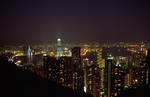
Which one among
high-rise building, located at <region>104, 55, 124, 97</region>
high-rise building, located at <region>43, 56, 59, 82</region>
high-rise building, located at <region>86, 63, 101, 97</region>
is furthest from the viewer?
high-rise building, located at <region>43, 56, 59, 82</region>

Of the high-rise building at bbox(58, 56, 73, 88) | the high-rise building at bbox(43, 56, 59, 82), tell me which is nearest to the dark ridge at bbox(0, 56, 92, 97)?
the high-rise building at bbox(58, 56, 73, 88)

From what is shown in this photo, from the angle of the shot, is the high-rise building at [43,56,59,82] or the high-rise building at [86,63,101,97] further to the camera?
the high-rise building at [43,56,59,82]

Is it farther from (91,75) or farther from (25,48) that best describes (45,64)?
(25,48)

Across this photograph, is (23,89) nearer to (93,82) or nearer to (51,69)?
(93,82)

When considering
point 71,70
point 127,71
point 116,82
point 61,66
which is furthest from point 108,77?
point 61,66

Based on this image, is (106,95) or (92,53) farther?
(92,53)

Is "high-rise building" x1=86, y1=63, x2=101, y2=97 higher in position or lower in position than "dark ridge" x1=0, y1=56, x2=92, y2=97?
lower

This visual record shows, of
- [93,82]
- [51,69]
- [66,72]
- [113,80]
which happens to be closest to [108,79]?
[113,80]

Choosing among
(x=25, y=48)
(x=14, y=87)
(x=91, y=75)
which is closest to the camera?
(x=14, y=87)

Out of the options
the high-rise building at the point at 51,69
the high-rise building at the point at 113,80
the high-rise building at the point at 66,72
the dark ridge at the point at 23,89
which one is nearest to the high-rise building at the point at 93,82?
the high-rise building at the point at 113,80

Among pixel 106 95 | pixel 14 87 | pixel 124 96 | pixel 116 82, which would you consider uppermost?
pixel 14 87

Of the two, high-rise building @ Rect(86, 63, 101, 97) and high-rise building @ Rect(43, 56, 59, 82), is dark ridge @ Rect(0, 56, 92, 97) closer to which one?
high-rise building @ Rect(86, 63, 101, 97)
